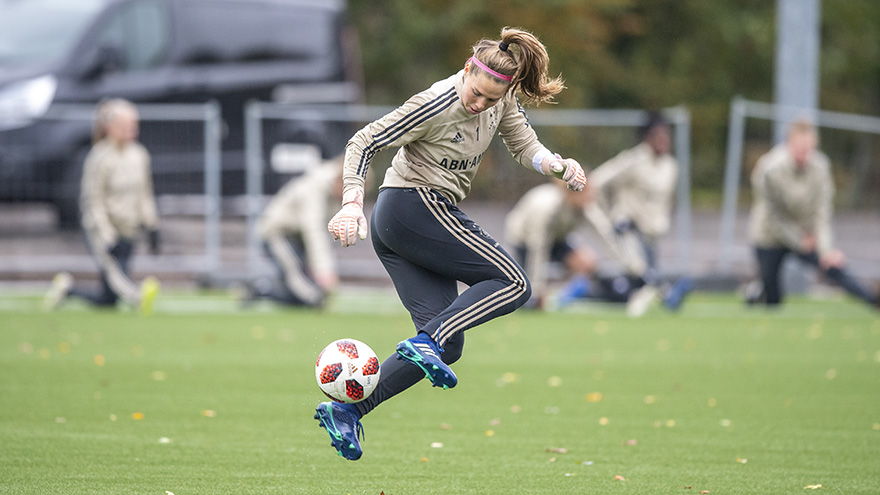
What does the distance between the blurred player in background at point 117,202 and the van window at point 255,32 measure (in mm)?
3732

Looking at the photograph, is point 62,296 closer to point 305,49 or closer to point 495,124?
point 305,49

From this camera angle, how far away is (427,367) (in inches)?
197

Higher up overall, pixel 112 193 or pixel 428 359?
pixel 112 193

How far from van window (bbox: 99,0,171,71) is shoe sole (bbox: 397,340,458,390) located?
11.5 meters

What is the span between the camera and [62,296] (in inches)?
508

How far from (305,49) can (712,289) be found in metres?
6.44

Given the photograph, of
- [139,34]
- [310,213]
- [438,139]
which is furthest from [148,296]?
[438,139]

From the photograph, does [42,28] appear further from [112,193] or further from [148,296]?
[148,296]

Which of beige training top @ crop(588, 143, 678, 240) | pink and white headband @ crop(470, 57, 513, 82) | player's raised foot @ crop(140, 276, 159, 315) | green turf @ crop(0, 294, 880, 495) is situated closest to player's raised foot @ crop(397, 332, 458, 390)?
green turf @ crop(0, 294, 880, 495)

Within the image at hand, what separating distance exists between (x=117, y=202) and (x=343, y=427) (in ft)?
26.6

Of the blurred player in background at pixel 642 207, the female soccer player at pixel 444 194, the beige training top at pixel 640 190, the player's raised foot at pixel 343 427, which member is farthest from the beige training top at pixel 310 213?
the player's raised foot at pixel 343 427

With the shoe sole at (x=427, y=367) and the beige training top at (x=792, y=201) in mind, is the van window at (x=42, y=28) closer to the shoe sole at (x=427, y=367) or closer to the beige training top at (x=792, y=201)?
the beige training top at (x=792, y=201)

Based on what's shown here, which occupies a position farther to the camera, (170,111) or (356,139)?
(170,111)

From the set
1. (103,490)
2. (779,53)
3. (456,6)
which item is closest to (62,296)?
(103,490)
